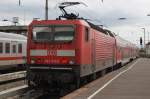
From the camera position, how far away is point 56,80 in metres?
19.2

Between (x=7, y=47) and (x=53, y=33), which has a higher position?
(x=53, y=33)

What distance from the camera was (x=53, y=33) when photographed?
19875mm

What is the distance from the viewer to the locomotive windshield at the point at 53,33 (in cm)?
1970

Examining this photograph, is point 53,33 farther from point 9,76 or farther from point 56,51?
point 9,76

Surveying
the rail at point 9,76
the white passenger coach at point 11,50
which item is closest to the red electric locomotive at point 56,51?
the rail at point 9,76

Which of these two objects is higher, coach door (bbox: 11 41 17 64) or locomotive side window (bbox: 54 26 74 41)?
locomotive side window (bbox: 54 26 74 41)

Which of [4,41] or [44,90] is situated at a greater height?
[4,41]

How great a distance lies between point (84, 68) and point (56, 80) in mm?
1715

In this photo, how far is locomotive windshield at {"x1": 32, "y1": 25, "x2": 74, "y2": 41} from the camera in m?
19.7

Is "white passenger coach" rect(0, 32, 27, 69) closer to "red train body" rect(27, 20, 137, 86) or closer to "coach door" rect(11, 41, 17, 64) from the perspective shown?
"coach door" rect(11, 41, 17, 64)

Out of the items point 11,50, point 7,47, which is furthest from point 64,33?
point 11,50

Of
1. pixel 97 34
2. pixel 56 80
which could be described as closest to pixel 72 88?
pixel 56 80

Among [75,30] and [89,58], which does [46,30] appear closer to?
[75,30]

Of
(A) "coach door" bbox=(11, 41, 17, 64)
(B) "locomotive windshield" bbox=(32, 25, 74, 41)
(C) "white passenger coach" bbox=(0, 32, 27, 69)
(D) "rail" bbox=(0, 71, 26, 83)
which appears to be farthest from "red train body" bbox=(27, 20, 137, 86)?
(A) "coach door" bbox=(11, 41, 17, 64)
